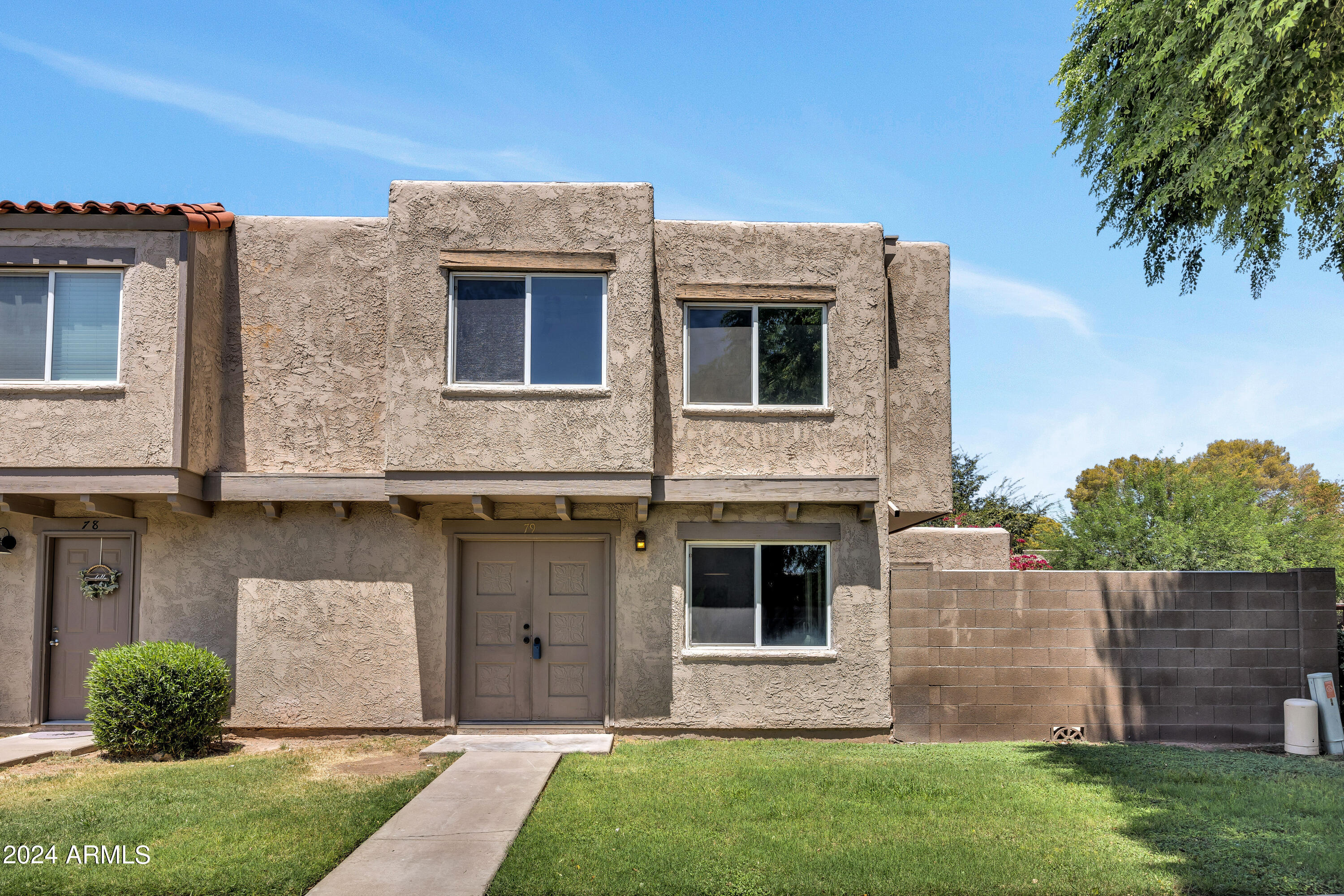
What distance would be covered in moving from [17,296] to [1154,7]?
12335 millimetres

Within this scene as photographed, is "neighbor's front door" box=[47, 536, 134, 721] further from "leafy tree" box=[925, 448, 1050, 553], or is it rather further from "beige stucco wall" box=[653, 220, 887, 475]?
"leafy tree" box=[925, 448, 1050, 553]

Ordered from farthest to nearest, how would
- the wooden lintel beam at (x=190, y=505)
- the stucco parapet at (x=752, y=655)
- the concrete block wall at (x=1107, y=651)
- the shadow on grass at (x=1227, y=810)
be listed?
the concrete block wall at (x=1107, y=651) < the stucco parapet at (x=752, y=655) < the wooden lintel beam at (x=190, y=505) < the shadow on grass at (x=1227, y=810)

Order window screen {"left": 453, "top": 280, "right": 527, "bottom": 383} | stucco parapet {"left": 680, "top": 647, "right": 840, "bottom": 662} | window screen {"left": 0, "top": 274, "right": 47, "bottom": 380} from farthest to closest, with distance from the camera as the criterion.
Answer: stucco parapet {"left": 680, "top": 647, "right": 840, "bottom": 662} < window screen {"left": 453, "top": 280, "right": 527, "bottom": 383} < window screen {"left": 0, "top": 274, "right": 47, "bottom": 380}

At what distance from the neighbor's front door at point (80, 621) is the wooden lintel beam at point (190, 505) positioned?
1014 mm

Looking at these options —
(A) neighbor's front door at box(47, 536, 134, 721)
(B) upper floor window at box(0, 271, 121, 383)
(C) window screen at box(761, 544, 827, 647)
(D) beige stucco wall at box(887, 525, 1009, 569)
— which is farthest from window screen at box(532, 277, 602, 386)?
(D) beige stucco wall at box(887, 525, 1009, 569)

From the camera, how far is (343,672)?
1127cm

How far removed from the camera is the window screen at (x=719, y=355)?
11.7 meters

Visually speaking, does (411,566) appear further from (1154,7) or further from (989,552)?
(989,552)

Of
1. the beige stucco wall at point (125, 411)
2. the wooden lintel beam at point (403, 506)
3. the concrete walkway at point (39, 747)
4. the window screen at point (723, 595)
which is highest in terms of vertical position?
the beige stucco wall at point (125, 411)

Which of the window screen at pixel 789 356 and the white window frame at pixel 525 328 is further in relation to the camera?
the window screen at pixel 789 356

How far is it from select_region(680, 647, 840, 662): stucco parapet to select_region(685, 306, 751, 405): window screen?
118 inches

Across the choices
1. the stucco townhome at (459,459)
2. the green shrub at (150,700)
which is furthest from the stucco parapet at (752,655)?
the green shrub at (150,700)

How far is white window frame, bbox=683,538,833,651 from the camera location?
1143 centimetres

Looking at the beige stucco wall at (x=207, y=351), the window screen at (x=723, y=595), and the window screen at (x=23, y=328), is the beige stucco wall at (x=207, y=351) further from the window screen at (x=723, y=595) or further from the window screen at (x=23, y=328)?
the window screen at (x=723, y=595)
